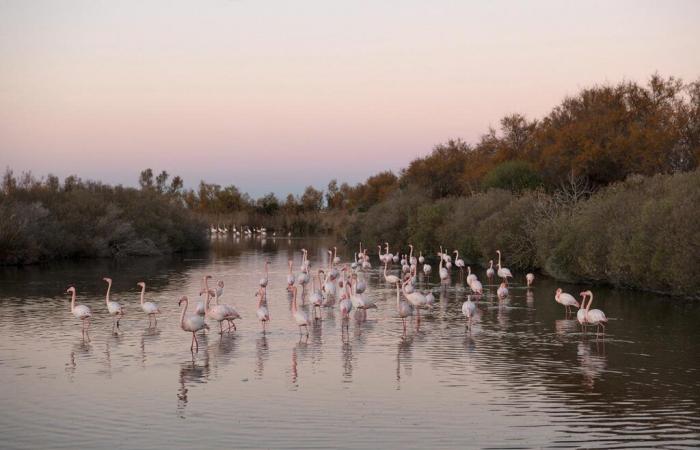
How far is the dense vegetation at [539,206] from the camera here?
27297 mm

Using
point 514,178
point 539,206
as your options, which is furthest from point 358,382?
point 514,178

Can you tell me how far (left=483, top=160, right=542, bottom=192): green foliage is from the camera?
5206cm

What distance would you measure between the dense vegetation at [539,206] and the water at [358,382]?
4.42m

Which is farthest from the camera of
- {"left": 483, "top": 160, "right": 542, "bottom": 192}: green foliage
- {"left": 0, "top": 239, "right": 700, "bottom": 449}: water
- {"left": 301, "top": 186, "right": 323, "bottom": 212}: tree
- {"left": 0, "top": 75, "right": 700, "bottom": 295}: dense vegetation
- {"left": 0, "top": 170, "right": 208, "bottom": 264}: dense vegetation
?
{"left": 301, "top": 186, "right": 323, "bottom": 212}: tree

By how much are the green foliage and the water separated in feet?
94.4

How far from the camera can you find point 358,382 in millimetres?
13992

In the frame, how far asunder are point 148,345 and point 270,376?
13.8 feet

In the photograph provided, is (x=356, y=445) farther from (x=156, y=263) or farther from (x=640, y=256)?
(x=156, y=263)

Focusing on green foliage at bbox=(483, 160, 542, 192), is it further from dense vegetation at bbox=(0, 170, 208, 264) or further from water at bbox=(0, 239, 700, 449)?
water at bbox=(0, 239, 700, 449)

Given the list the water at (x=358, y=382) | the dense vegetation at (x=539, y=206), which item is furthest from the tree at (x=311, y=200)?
the water at (x=358, y=382)

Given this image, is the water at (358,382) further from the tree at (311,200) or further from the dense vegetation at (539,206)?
the tree at (311,200)

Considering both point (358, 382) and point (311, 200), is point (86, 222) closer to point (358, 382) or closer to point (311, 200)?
point (358, 382)

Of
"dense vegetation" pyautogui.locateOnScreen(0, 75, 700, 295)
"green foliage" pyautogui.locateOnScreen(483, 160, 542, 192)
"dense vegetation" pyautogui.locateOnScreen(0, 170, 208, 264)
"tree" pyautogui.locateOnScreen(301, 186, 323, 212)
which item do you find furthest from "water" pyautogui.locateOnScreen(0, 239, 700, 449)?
"tree" pyautogui.locateOnScreen(301, 186, 323, 212)

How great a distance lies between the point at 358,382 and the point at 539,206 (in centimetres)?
2563
